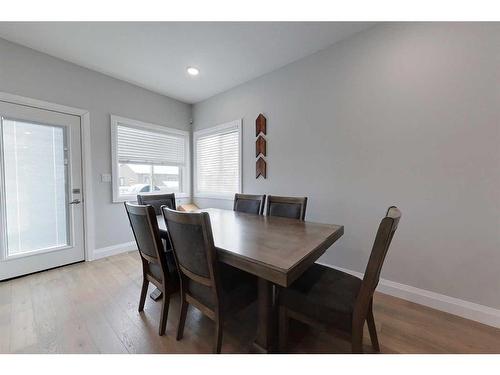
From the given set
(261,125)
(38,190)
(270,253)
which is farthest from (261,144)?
(38,190)

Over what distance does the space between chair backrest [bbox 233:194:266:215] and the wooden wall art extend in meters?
0.55

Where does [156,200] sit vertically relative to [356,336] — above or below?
above

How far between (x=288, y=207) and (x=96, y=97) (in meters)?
3.06

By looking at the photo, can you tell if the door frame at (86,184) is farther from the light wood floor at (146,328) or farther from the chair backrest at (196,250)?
the chair backrest at (196,250)

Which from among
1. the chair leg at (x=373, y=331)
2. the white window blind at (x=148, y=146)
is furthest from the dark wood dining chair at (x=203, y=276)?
the white window blind at (x=148, y=146)

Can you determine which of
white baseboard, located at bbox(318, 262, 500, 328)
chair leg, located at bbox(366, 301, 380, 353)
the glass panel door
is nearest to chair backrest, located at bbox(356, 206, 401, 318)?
chair leg, located at bbox(366, 301, 380, 353)

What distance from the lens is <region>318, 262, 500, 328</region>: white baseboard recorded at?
160 cm

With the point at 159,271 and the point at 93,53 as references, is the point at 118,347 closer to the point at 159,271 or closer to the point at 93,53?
the point at 159,271

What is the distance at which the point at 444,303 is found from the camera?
1.76 metres

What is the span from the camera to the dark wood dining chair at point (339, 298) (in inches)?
39.3

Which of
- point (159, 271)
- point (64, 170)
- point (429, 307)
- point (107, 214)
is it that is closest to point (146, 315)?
point (159, 271)

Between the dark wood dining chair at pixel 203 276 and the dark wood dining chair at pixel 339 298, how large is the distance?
285 mm

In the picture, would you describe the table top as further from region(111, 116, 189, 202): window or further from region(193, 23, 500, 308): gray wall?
region(111, 116, 189, 202): window

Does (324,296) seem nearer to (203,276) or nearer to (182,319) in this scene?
(203,276)
